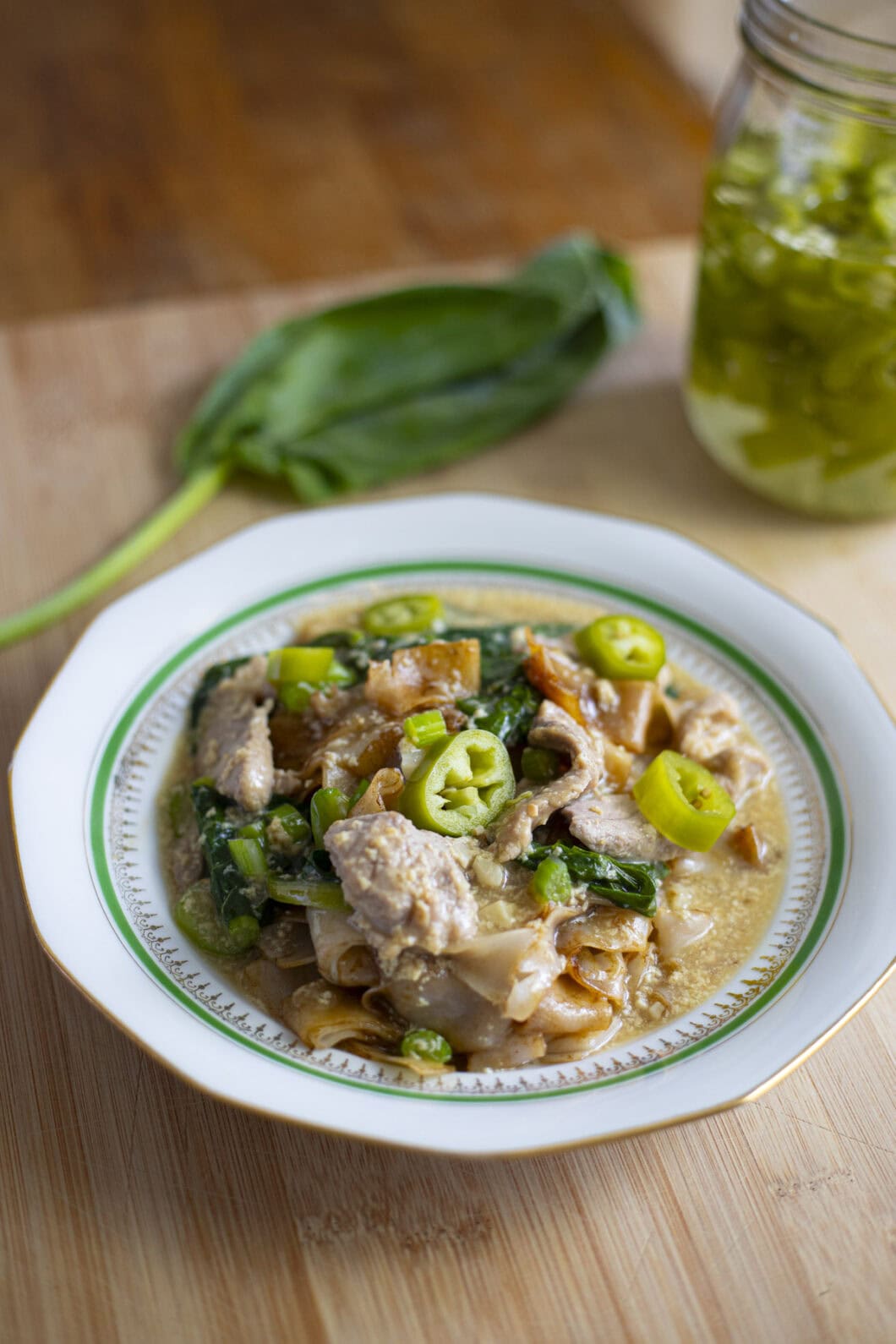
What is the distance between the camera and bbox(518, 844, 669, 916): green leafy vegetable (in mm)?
2744

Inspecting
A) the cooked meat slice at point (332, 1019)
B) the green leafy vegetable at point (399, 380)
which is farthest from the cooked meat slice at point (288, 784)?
the green leafy vegetable at point (399, 380)

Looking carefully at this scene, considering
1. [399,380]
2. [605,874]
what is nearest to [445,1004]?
[605,874]

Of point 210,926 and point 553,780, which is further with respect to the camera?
point 553,780

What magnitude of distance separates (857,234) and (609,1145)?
2.64 meters

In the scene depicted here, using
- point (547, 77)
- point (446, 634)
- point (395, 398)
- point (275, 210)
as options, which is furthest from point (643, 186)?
point (446, 634)

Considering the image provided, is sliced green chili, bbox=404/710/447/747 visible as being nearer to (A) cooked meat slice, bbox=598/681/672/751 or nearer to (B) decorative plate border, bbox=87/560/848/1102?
(A) cooked meat slice, bbox=598/681/672/751

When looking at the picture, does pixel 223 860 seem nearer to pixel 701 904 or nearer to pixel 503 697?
pixel 503 697

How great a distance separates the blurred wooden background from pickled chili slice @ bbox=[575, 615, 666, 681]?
310 centimetres

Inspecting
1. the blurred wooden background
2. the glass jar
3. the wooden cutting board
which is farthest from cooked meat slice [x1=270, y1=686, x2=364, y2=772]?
the blurred wooden background

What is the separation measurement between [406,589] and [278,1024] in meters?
1.51

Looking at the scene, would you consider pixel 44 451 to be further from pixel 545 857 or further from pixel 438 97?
pixel 438 97

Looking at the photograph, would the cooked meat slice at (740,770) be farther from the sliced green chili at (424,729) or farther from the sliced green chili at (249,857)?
the sliced green chili at (249,857)

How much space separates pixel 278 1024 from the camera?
2.58 m

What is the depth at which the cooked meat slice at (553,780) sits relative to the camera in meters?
2.74
